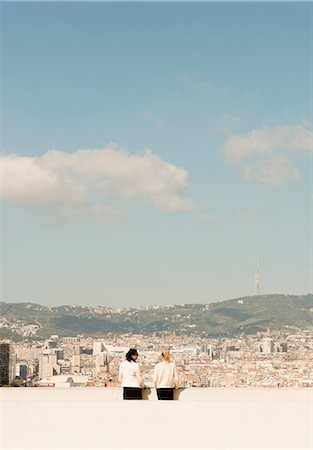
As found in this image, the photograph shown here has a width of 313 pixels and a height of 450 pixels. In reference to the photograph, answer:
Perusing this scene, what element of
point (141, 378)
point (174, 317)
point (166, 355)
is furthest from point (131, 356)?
point (174, 317)

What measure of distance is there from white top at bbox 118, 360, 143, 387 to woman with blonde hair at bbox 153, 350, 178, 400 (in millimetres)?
239

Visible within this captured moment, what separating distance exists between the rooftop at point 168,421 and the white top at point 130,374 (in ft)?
0.82

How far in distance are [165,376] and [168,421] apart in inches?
24.1

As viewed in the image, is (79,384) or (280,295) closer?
(79,384)

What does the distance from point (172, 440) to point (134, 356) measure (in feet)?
4.08

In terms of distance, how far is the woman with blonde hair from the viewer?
1112 centimetres

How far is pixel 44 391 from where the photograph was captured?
11477 mm

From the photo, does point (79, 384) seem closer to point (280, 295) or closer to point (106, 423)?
point (106, 423)

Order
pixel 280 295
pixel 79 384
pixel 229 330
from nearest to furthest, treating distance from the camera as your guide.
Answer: pixel 79 384 → pixel 229 330 → pixel 280 295

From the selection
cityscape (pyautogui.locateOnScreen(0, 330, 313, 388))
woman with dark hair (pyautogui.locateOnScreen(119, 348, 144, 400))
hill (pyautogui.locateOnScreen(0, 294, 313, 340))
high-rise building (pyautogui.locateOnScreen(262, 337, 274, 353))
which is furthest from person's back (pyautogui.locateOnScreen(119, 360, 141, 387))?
hill (pyautogui.locateOnScreen(0, 294, 313, 340))

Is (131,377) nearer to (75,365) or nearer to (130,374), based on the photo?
(130,374)

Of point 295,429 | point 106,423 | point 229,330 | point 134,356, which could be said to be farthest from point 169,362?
point 229,330

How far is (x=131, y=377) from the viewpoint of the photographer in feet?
36.6

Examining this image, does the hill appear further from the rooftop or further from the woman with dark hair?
the woman with dark hair
